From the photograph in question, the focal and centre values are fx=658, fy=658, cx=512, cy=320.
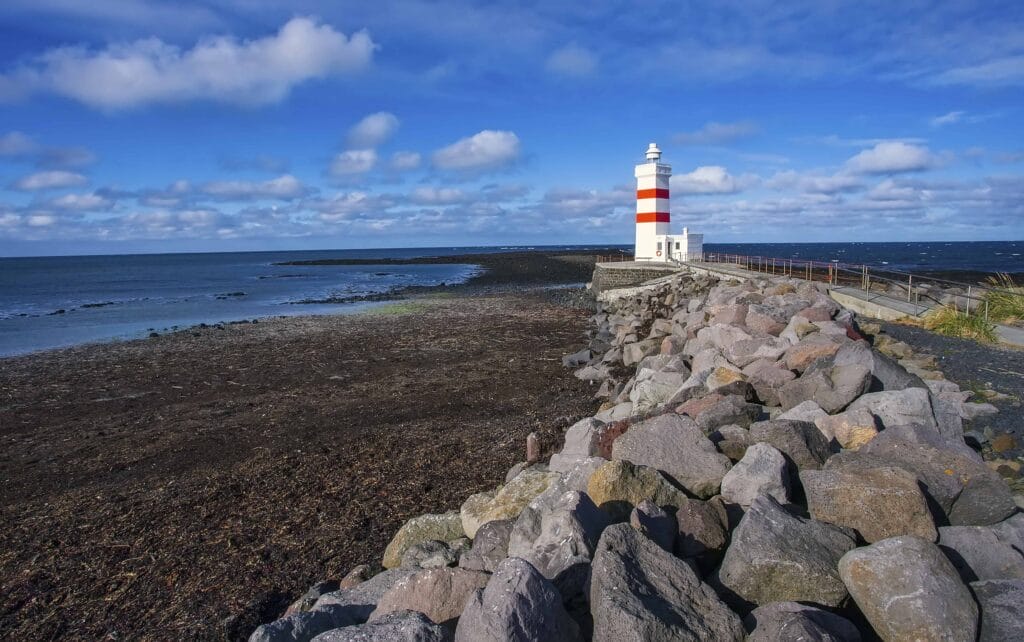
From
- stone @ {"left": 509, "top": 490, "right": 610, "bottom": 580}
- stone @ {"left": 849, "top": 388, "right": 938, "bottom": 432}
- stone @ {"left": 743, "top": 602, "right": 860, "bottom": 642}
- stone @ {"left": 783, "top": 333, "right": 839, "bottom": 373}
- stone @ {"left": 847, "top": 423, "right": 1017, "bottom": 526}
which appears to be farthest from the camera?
stone @ {"left": 783, "top": 333, "right": 839, "bottom": 373}

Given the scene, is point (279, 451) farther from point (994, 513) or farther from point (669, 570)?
point (994, 513)

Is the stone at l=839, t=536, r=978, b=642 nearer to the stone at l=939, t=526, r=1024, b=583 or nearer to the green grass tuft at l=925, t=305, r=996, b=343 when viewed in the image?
the stone at l=939, t=526, r=1024, b=583

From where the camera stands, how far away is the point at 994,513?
3990 millimetres

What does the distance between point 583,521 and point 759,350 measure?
18.0ft

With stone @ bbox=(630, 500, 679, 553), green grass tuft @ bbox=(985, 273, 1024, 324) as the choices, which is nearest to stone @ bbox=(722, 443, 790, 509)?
stone @ bbox=(630, 500, 679, 553)

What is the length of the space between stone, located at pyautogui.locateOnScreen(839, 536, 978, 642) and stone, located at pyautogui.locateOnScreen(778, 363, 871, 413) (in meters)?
2.67

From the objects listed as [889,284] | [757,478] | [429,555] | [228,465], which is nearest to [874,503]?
[757,478]

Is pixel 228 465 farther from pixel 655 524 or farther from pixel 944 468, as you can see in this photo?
pixel 944 468

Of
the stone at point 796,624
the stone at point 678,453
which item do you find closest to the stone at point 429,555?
the stone at point 678,453

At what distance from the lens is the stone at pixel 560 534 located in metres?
3.67

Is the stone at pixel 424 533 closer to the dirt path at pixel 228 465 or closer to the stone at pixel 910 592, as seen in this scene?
the dirt path at pixel 228 465

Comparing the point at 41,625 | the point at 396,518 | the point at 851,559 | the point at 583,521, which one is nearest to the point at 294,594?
the point at 396,518

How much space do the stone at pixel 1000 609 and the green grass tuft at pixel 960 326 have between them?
771 centimetres

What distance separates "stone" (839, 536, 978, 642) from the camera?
3.09 m
